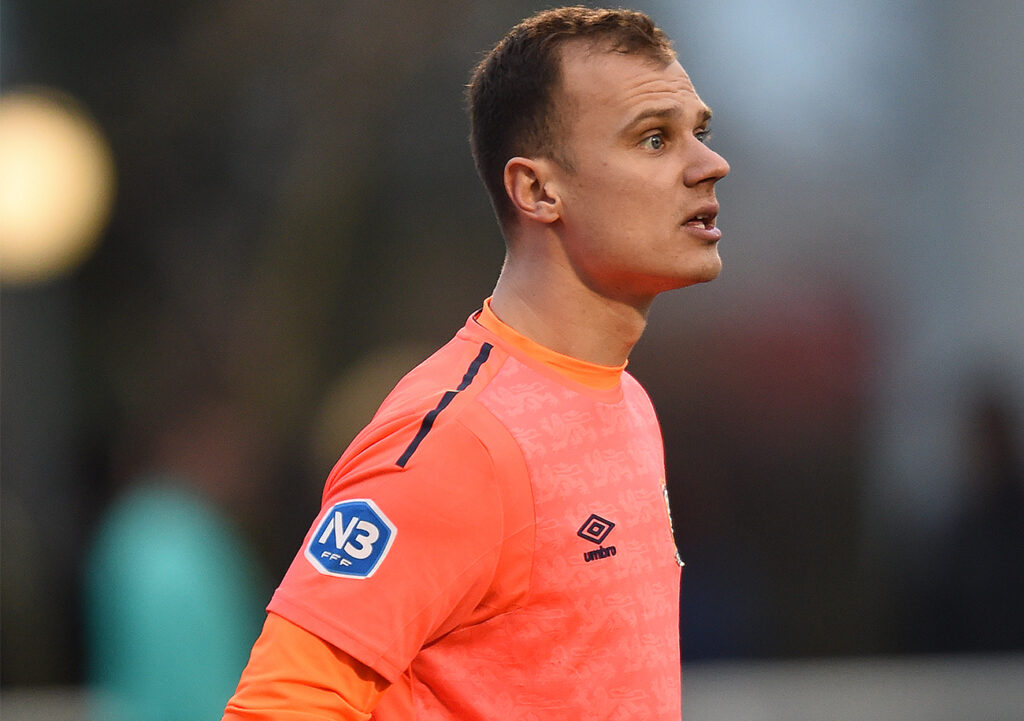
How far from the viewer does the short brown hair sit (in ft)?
7.20

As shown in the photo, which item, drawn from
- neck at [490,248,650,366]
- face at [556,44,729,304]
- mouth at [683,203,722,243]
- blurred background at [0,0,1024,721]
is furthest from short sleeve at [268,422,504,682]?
blurred background at [0,0,1024,721]

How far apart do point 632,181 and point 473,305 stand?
11.0 ft

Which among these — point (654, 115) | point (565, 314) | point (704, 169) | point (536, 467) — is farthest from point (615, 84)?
point (536, 467)

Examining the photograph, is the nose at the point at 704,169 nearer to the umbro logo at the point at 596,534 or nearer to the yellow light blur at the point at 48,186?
the umbro logo at the point at 596,534

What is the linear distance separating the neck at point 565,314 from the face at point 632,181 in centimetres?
4

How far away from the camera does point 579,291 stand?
86.0 inches

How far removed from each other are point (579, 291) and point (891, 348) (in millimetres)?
3652

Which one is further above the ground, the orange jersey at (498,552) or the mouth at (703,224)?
the mouth at (703,224)

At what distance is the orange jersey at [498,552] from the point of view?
1.77 m

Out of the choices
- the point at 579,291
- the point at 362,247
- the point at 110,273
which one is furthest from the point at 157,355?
the point at 579,291

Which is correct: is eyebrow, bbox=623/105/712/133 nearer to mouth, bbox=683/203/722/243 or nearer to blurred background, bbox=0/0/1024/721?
mouth, bbox=683/203/722/243

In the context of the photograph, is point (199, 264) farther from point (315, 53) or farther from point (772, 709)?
point (772, 709)

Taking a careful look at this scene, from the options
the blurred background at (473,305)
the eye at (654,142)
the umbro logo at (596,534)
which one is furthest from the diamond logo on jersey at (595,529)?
the blurred background at (473,305)

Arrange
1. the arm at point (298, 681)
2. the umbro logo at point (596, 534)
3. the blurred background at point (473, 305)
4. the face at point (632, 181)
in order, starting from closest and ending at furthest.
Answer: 1. the arm at point (298, 681)
2. the umbro logo at point (596, 534)
3. the face at point (632, 181)
4. the blurred background at point (473, 305)
